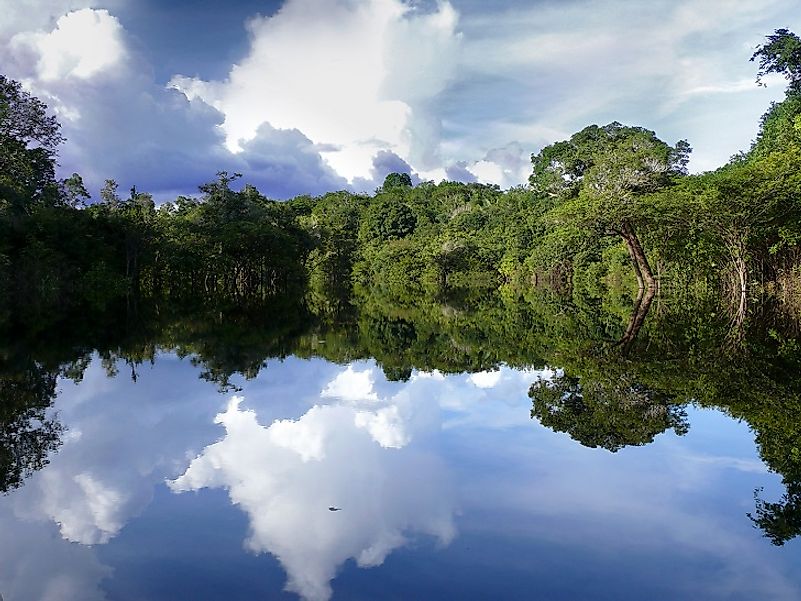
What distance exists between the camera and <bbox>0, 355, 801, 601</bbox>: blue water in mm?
3996

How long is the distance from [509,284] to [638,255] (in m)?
26.2

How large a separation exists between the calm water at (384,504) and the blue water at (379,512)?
0.07 feet

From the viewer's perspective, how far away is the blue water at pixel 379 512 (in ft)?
13.1

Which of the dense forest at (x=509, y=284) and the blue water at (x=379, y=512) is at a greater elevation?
the dense forest at (x=509, y=284)

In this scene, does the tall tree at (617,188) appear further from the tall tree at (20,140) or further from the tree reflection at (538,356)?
the tall tree at (20,140)

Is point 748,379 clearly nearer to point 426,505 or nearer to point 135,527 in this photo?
point 426,505

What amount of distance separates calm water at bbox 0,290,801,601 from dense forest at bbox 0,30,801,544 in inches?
14.6

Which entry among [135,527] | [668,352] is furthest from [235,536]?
[668,352]

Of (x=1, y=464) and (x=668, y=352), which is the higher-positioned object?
(x=668, y=352)

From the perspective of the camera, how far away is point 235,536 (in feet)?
15.1

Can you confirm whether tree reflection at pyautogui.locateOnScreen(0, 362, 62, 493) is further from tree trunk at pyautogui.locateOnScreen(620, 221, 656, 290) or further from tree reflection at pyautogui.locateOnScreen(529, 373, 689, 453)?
tree trunk at pyautogui.locateOnScreen(620, 221, 656, 290)

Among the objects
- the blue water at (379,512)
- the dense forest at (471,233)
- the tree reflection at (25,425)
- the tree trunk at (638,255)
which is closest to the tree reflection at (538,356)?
the tree reflection at (25,425)

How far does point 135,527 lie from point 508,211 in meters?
65.2

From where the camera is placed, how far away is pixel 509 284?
58844mm
